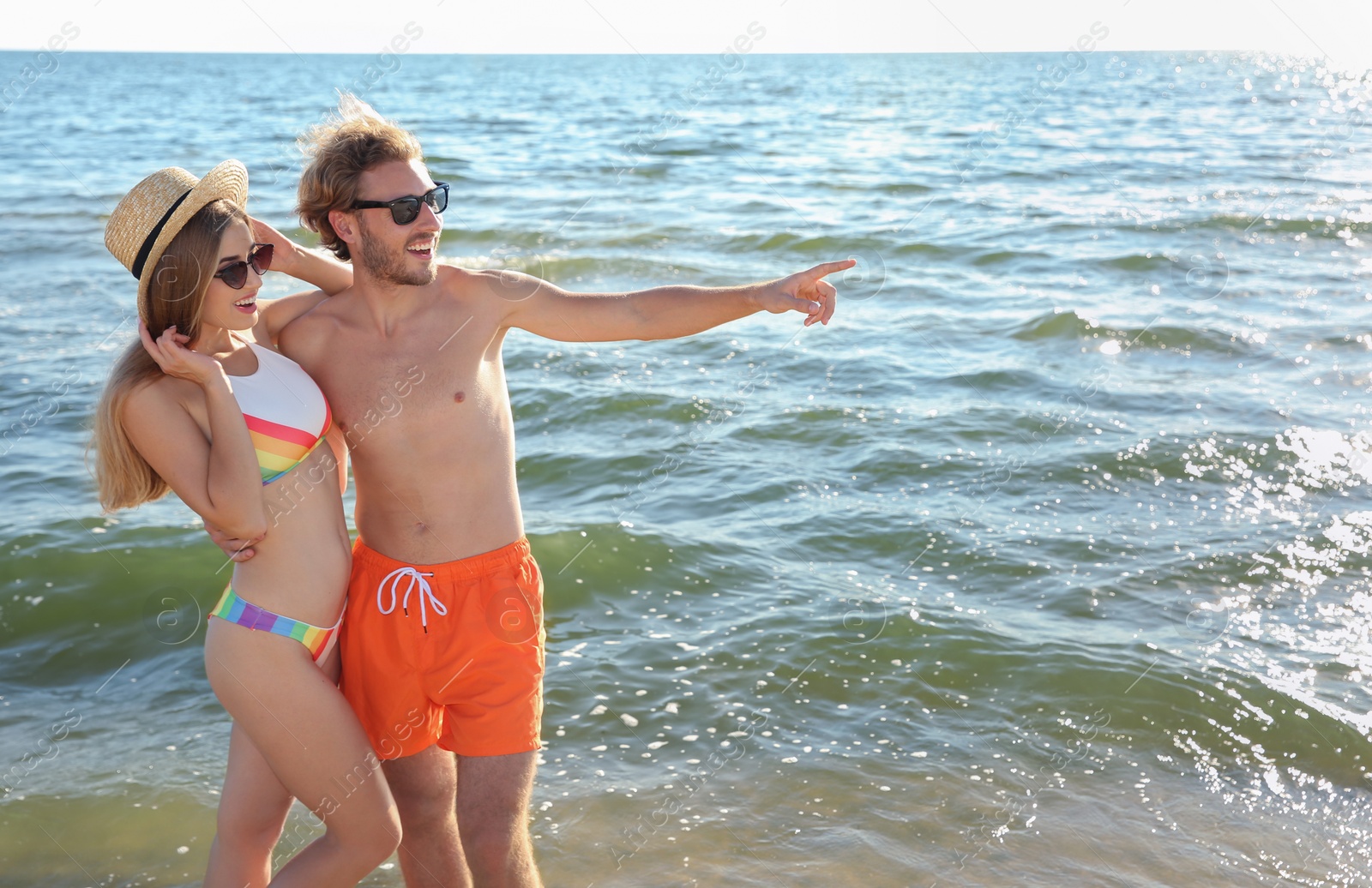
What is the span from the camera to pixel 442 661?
10.6 feet

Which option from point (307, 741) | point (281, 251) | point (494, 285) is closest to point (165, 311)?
point (281, 251)

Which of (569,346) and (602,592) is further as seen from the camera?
(569,346)

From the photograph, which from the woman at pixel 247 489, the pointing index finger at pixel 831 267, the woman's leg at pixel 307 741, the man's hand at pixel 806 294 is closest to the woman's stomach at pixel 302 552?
the woman at pixel 247 489

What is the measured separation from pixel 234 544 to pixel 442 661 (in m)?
0.68

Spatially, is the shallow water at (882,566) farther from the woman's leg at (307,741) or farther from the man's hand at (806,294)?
the man's hand at (806,294)

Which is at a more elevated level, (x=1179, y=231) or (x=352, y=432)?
(x=352, y=432)

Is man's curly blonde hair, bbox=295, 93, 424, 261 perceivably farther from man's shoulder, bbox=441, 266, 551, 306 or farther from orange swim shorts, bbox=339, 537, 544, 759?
orange swim shorts, bbox=339, 537, 544, 759

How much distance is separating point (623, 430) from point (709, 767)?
4.26 m

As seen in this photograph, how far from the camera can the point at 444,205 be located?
3.55 metres

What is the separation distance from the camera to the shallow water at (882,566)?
4480mm

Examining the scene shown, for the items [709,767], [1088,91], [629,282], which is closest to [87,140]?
[629,282]

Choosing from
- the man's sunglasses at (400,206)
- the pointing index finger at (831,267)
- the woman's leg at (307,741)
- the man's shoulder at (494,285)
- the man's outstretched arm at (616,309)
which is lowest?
the woman's leg at (307,741)

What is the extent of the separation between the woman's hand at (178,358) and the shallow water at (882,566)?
7.57ft

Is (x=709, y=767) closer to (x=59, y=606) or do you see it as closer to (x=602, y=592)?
(x=602, y=592)
